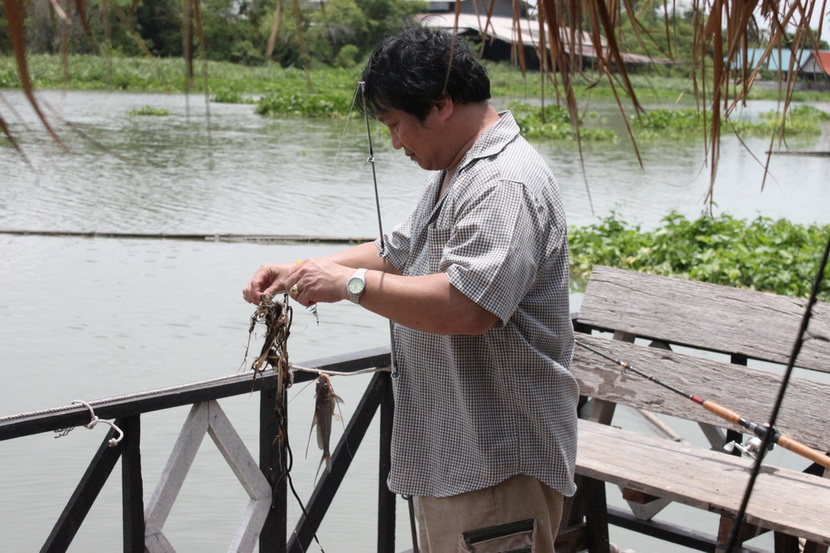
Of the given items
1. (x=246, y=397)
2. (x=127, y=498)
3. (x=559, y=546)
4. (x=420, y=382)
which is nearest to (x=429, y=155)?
(x=420, y=382)

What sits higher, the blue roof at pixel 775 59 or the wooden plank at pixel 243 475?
the blue roof at pixel 775 59

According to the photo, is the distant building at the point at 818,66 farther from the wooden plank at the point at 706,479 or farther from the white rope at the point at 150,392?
the white rope at the point at 150,392

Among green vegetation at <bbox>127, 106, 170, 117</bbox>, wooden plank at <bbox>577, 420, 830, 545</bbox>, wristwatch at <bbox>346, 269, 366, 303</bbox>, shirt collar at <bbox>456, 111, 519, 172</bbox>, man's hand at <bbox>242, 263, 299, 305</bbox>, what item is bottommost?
wooden plank at <bbox>577, 420, 830, 545</bbox>

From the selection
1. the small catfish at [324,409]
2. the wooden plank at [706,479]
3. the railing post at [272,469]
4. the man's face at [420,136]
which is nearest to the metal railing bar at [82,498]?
the railing post at [272,469]

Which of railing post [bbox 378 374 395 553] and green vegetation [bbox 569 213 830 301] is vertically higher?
railing post [bbox 378 374 395 553]

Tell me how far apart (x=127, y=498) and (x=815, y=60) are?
5.59ft

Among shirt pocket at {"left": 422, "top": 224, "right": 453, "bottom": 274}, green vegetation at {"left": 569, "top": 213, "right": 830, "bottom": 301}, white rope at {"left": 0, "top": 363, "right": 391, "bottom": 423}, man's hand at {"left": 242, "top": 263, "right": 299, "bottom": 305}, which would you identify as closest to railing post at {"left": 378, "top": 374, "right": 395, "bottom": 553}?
white rope at {"left": 0, "top": 363, "right": 391, "bottom": 423}

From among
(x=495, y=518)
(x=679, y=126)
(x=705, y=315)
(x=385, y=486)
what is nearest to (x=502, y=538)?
(x=495, y=518)

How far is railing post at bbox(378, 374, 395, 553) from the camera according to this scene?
2.70 m

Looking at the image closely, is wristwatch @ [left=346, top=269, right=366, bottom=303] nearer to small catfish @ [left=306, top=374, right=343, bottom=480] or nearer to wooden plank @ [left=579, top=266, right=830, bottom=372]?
small catfish @ [left=306, top=374, right=343, bottom=480]

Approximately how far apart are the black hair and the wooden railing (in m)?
0.82

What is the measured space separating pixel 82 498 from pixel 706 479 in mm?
1569

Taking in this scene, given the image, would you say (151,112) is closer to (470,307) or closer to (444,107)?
(444,107)

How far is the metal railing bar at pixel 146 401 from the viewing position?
1.95 meters
